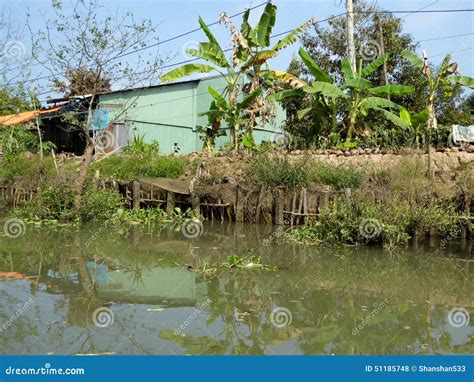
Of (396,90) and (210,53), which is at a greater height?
(210,53)

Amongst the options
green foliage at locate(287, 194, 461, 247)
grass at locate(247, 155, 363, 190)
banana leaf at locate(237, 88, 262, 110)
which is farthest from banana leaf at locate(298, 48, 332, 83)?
green foliage at locate(287, 194, 461, 247)

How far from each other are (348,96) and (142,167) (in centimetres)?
684

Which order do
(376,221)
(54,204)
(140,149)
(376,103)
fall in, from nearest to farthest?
(376,221)
(54,204)
(376,103)
(140,149)

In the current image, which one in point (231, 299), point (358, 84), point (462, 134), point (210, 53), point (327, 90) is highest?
point (210, 53)

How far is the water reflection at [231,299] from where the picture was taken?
5.16 meters

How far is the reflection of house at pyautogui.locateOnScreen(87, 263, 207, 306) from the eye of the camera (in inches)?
267

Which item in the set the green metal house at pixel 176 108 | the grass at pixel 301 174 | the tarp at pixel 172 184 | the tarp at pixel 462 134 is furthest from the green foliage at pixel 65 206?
the tarp at pixel 462 134

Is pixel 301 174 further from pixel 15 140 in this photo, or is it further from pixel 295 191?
pixel 15 140

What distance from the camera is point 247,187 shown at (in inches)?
575

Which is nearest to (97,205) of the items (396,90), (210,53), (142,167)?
(142,167)

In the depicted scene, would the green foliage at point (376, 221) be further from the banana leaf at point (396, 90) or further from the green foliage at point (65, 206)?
the green foliage at point (65, 206)

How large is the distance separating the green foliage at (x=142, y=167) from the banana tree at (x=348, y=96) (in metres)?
3.79

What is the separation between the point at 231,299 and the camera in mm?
6824

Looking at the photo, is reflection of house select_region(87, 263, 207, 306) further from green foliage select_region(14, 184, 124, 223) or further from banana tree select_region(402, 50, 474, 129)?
banana tree select_region(402, 50, 474, 129)
